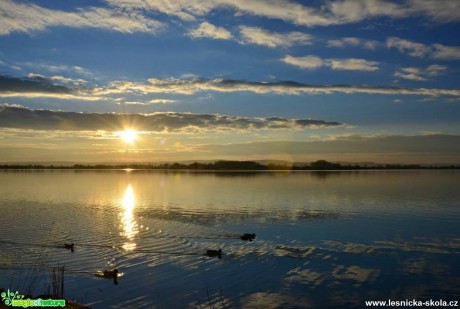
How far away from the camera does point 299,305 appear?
15.2 m

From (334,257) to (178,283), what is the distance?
870cm

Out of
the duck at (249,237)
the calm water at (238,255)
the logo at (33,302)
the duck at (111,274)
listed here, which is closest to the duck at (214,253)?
the calm water at (238,255)

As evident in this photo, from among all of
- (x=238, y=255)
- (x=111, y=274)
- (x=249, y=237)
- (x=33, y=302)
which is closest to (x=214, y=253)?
(x=238, y=255)

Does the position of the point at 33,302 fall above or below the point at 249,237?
above

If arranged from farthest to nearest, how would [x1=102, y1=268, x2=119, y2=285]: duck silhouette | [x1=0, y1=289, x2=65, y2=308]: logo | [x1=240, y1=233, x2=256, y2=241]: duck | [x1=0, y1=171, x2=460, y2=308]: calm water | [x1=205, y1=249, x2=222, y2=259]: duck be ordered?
[x1=240, y1=233, x2=256, y2=241]: duck
[x1=205, y1=249, x2=222, y2=259]: duck
[x1=102, y1=268, x2=119, y2=285]: duck silhouette
[x1=0, y1=171, x2=460, y2=308]: calm water
[x1=0, y1=289, x2=65, y2=308]: logo

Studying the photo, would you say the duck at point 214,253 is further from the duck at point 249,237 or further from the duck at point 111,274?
the duck at point 111,274

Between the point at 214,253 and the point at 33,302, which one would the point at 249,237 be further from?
the point at 33,302

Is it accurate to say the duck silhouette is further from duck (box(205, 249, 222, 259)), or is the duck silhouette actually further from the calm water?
duck (box(205, 249, 222, 259))

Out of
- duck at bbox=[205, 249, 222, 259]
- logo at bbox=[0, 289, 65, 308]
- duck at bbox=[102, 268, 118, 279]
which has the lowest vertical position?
duck at bbox=[205, 249, 222, 259]

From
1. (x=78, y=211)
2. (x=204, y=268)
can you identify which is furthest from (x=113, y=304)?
(x=78, y=211)

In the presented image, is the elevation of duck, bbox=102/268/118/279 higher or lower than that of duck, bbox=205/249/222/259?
higher

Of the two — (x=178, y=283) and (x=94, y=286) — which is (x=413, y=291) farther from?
(x=94, y=286)

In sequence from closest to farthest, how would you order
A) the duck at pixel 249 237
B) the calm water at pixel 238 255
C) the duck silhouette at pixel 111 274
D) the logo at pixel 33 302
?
the logo at pixel 33 302 < the calm water at pixel 238 255 < the duck silhouette at pixel 111 274 < the duck at pixel 249 237

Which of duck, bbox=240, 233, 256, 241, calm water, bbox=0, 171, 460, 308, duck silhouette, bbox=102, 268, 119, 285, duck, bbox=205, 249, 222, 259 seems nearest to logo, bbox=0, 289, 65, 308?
calm water, bbox=0, 171, 460, 308
